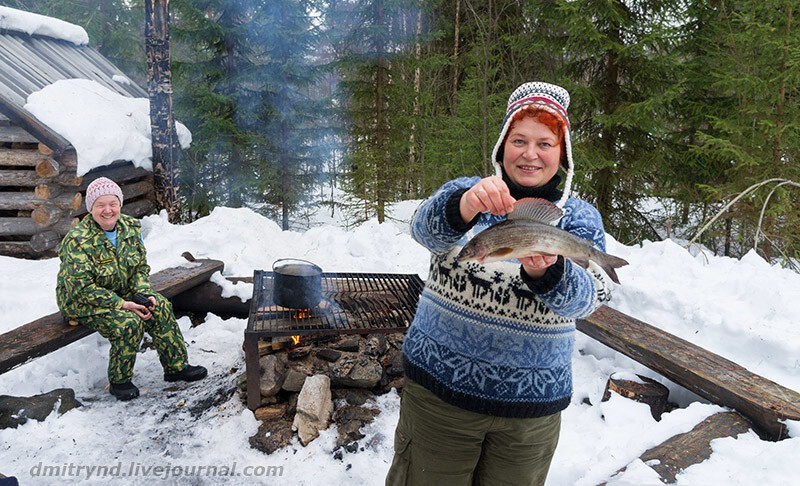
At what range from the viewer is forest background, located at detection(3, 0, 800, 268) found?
7.68 meters

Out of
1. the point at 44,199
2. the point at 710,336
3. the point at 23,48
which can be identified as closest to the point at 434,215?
the point at 710,336

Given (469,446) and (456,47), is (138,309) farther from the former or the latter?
(456,47)

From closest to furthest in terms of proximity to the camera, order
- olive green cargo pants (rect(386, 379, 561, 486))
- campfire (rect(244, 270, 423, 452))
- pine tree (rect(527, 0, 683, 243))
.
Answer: olive green cargo pants (rect(386, 379, 561, 486)) < campfire (rect(244, 270, 423, 452)) < pine tree (rect(527, 0, 683, 243))

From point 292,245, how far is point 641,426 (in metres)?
5.65

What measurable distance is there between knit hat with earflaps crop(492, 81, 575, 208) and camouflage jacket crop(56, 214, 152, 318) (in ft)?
12.5

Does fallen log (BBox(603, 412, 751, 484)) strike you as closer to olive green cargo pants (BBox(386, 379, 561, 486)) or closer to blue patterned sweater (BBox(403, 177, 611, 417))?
olive green cargo pants (BBox(386, 379, 561, 486))

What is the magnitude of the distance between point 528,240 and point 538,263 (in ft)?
0.40

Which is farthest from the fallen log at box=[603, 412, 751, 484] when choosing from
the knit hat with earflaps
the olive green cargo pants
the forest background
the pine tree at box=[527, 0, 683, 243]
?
the pine tree at box=[527, 0, 683, 243]

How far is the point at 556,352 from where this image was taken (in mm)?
1912

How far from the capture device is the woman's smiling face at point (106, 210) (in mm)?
4238

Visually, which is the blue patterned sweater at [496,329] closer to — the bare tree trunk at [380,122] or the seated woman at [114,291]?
the seated woman at [114,291]

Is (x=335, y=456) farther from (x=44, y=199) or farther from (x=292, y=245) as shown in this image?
(x=44, y=199)

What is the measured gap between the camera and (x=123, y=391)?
4.32 meters

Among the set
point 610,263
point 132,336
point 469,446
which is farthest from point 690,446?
point 132,336
